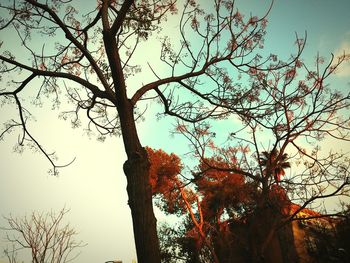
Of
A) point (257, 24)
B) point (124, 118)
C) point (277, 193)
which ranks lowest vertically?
point (277, 193)

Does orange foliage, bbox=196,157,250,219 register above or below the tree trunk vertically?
above

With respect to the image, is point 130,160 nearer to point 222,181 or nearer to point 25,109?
point 25,109

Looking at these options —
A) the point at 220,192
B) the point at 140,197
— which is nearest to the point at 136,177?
the point at 140,197

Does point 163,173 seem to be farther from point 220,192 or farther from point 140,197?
point 140,197

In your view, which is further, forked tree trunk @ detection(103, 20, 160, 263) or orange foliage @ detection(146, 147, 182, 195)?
orange foliage @ detection(146, 147, 182, 195)

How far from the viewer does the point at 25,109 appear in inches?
272

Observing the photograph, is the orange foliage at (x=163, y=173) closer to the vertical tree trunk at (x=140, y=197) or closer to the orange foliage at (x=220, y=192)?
the orange foliage at (x=220, y=192)

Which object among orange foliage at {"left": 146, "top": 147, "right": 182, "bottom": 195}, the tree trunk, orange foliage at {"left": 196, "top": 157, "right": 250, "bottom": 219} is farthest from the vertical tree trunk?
orange foliage at {"left": 146, "top": 147, "right": 182, "bottom": 195}

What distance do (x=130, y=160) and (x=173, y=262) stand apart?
27.1 m

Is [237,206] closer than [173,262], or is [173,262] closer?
[237,206]

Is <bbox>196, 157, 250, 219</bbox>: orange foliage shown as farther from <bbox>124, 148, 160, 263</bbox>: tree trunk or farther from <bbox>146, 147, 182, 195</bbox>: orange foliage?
<bbox>124, 148, 160, 263</bbox>: tree trunk

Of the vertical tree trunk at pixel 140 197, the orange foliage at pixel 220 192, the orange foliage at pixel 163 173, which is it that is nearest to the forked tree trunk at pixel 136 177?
the vertical tree trunk at pixel 140 197

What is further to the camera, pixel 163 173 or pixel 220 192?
pixel 163 173

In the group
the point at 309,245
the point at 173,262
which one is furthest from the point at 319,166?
the point at 173,262
